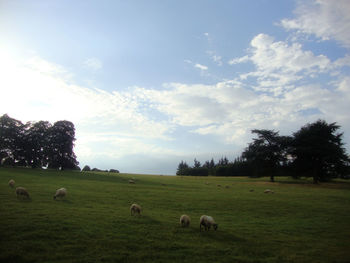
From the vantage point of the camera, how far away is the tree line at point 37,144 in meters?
64.2

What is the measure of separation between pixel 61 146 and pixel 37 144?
645 cm

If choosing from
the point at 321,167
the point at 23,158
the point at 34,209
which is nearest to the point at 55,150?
the point at 23,158

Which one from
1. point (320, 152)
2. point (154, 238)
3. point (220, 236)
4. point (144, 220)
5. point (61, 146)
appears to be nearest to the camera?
point (154, 238)

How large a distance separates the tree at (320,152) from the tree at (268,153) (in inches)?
153

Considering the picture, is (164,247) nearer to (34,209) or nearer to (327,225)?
(34,209)

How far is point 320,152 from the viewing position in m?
63.2

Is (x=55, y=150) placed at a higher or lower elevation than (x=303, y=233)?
higher

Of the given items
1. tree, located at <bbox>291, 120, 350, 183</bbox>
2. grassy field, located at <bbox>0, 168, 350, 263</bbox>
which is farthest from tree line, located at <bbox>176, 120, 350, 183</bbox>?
grassy field, located at <bbox>0, 168, 350, 263</bbox>

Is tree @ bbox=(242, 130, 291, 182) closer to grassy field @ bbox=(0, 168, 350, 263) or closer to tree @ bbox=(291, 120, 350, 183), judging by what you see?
tree @ bbox=(291, 120, 350, 183)

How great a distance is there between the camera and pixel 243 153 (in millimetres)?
78875

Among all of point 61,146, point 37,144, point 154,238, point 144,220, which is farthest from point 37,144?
point 154,238

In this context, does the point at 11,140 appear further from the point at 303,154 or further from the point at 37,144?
the point at 303,154

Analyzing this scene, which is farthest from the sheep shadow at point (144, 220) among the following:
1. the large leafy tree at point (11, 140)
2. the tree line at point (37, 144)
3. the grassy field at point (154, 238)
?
the large leafy tree at point (11, 140)

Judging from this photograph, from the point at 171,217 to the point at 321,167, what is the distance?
64458 millimetres
